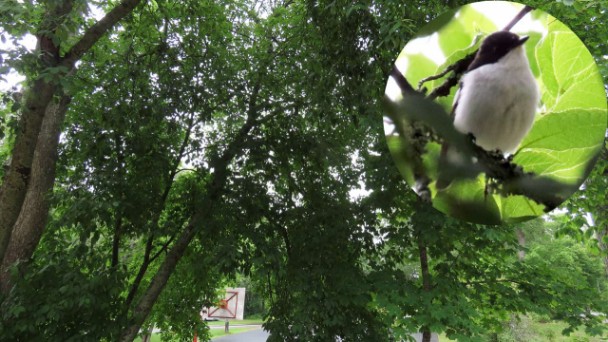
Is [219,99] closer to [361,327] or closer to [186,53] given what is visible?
[186,53]

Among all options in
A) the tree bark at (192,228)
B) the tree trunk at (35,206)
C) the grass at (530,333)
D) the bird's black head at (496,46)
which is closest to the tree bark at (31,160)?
the tree trunk at (35,206)

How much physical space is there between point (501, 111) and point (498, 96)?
43 millimetres

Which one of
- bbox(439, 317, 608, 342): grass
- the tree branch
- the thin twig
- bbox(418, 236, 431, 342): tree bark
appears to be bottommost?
bbox(439, 317, 608, 342): grass

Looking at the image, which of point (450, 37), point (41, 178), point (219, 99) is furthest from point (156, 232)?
point (450, 37)

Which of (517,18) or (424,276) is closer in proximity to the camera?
(517,18)

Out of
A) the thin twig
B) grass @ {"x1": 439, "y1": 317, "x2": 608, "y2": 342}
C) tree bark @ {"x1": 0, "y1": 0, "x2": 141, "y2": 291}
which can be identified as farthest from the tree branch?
grass @ {"x1": 439, "y1": 317, "x2": 608, "y2": 342}

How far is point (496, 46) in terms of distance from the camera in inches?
45.5

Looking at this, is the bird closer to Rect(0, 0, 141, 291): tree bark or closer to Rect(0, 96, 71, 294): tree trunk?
Rect(0, 0, 141, 291): tree bark

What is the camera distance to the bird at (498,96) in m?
1.10

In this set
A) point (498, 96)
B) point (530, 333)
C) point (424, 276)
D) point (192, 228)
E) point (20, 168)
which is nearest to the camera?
point (498, 96)

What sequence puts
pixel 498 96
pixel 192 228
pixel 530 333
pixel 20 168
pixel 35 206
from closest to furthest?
pixel 498 96 < pixel 20 168 < pixel 35 206 < pixel 192 228 < pixel 530 333

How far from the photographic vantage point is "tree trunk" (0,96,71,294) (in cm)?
399

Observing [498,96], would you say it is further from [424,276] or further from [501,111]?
[424,276]

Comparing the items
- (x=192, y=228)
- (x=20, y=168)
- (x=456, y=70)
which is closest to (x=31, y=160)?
(x=20, y=168)
